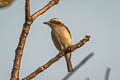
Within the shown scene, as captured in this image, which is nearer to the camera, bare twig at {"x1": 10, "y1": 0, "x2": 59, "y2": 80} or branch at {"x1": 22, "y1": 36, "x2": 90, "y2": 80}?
A: bare twig at {"x1": 10, "y1": 0, "x2": 59, "y2": 80}

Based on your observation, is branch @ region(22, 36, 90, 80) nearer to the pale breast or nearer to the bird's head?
the bird's head

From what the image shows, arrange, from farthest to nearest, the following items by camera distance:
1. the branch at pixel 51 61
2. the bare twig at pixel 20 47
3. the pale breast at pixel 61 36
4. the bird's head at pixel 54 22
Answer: the pale breast at pixel 61 36 < the bird's head at pixel 54 22 < the branch at pixel 51 61 < the bare twig at pixel 20 47

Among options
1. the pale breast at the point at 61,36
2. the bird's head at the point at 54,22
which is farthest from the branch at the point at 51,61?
the pale breast at the point at 61,36

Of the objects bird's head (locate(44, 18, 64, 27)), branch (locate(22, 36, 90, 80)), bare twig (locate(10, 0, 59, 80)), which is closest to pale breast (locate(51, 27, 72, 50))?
bird's head (locate(44, 18, 64, 27))

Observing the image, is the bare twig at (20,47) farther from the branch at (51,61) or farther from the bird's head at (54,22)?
the bird's head at (54,22)

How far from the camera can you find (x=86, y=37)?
7.92ft

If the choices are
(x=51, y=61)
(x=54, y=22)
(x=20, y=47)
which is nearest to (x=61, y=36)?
(x=54, y=22)

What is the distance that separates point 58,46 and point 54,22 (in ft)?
2.50

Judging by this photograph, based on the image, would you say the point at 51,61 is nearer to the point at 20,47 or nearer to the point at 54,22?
the point at 20,47

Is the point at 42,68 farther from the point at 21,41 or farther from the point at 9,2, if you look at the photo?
the point at 9,2

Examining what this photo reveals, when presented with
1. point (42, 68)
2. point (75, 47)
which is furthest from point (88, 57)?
point (42, 68)

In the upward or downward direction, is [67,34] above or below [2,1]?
below

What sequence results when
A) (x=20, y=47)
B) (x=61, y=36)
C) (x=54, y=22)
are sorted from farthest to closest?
(x=61, y=36)
(x=54, y=22)
(x=20, y=47)

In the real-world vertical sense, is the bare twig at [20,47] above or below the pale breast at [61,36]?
above
